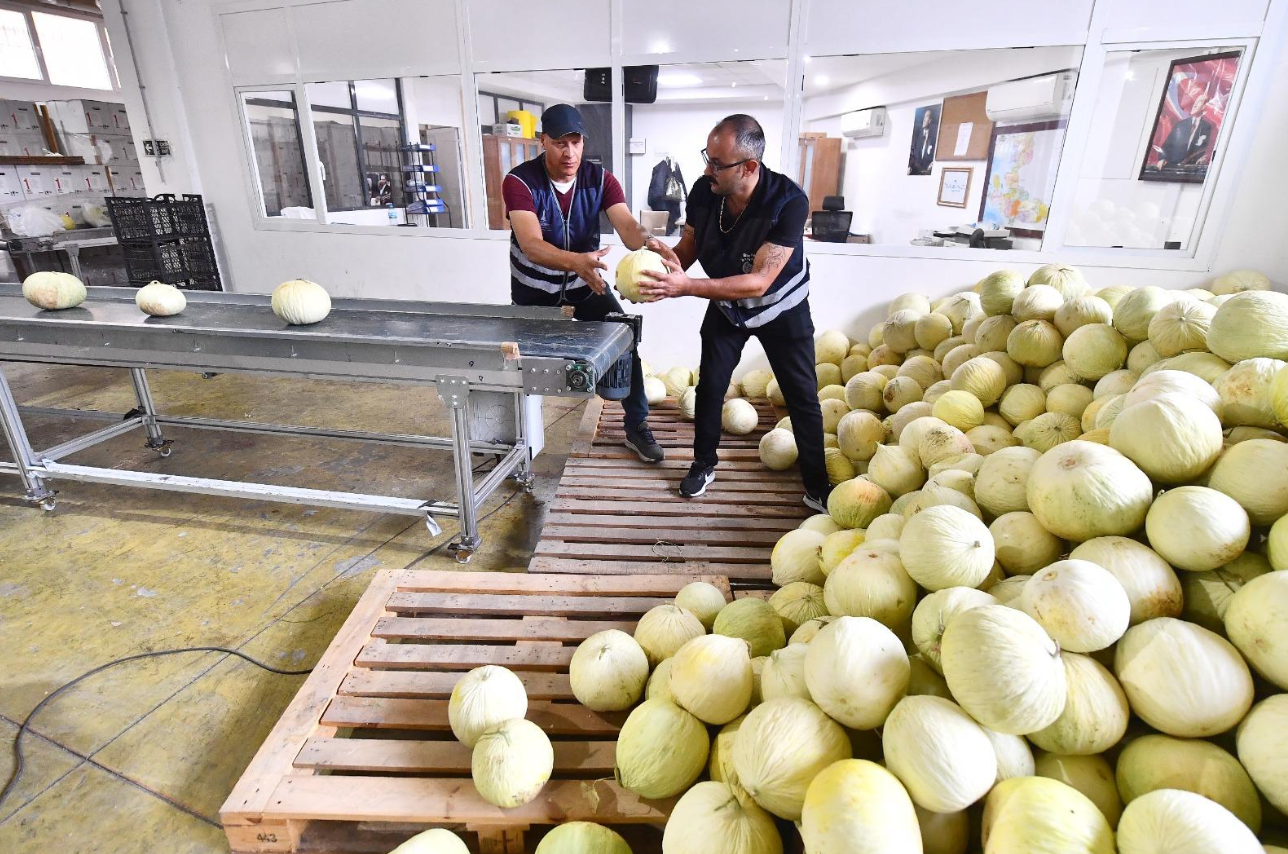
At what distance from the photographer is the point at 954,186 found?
5074 millimetres

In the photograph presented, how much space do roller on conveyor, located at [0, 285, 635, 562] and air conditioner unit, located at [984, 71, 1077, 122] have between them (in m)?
3.46

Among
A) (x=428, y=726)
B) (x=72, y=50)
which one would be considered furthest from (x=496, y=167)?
(x=72, y=50)

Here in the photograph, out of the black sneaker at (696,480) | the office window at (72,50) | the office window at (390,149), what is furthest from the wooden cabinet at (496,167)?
the office window at (72,50)

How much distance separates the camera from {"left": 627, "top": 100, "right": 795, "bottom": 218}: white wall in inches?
208

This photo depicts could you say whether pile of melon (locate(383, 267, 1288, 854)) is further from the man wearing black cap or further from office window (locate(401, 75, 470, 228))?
office window (locate(401, 75, 470, 228))

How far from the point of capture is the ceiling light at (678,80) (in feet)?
17.6

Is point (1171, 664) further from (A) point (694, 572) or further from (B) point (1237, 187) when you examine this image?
(B) point (1237, 187)

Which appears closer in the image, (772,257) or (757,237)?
(772,257)

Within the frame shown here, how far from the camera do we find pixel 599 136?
Answer: 5.61 m

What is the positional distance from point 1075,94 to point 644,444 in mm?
3788

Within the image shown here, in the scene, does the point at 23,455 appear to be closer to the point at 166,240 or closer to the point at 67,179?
the point at 166,240

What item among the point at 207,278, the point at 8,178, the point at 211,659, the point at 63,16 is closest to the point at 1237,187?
the point at 211,659

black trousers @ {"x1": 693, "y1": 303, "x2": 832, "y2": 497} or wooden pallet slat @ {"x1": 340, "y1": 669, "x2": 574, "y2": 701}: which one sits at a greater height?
black trousers @ {"x1": 693, "y1": 303, "x2": 832, "y2": 497}

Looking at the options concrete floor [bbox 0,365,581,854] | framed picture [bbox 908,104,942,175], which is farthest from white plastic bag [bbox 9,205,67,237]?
framed picture [bbox 908,104,942,175]
